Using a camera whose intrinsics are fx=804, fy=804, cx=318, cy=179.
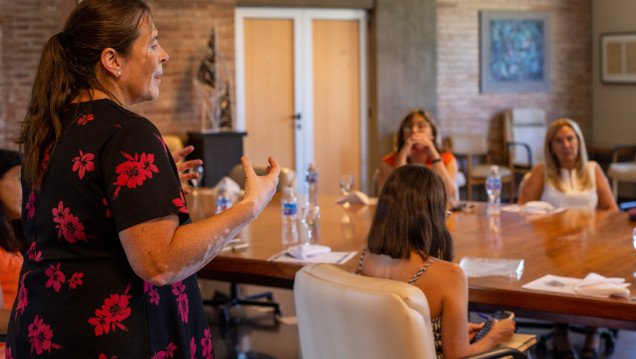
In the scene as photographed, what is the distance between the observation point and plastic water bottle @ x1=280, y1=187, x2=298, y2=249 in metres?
3.64

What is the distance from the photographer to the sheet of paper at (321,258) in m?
3.13

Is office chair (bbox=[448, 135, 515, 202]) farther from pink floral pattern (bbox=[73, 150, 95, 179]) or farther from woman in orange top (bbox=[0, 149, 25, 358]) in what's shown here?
pink floral pattern (bbox=[73, 150, 95, 179])

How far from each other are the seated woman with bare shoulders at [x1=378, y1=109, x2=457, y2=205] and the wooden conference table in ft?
1.37

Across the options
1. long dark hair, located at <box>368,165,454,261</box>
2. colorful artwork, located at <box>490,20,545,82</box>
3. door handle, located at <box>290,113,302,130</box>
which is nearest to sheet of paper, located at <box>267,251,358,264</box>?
long dark hair, located at <box>368,165,454,261</box>

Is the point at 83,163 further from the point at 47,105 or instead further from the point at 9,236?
the point at 9,236

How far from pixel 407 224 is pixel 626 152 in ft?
28.4

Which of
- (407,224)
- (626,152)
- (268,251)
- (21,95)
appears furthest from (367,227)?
(626,152)

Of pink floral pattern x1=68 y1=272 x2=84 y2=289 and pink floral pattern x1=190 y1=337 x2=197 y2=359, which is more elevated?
pink floral pattern x1=68 y1=272 x2=84 y2=289

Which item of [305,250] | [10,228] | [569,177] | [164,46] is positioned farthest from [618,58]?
[10,228]

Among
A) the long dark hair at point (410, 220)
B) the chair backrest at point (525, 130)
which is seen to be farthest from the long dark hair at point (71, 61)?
the chair backrest at point (525, 130)

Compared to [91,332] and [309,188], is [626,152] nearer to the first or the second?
[309,188]

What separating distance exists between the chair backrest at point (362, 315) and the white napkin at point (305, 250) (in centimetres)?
92

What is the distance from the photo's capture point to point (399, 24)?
9875mm

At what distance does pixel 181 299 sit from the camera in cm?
167
